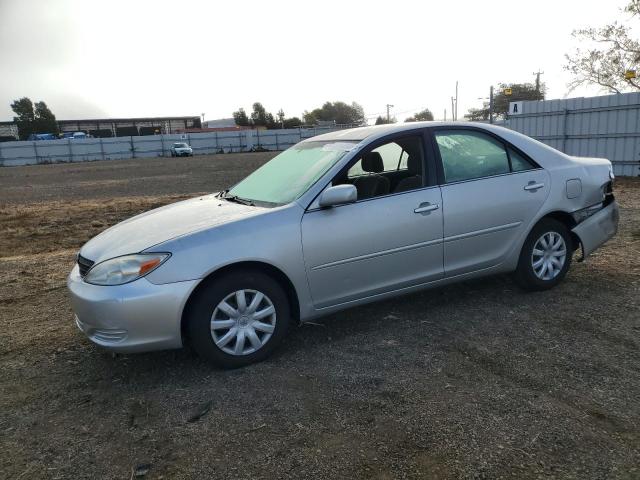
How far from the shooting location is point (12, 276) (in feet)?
20.7

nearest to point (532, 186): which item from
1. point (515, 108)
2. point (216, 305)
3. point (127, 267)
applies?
point (216, 305)

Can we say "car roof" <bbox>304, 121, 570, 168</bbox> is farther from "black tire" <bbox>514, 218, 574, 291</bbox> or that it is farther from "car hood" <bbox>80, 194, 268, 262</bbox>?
"car hood" <bbox>80, 194, 268, 262</bbox>

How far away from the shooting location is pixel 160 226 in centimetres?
393

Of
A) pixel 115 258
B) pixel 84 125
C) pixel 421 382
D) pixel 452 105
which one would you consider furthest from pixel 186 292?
pixel 84 125

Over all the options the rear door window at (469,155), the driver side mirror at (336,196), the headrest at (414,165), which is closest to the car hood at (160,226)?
the driver side mirror at (336,196)

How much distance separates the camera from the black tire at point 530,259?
186 inches

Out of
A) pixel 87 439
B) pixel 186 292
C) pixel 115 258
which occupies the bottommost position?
pixel 87 439

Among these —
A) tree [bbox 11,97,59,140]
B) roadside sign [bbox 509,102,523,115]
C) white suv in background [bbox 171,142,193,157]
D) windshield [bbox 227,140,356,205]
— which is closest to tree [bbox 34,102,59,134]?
tree [bbox 11,97,59,140]

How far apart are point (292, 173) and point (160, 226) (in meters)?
1.17

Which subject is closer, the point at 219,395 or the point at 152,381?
the point at 219,395

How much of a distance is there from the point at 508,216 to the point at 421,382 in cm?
187

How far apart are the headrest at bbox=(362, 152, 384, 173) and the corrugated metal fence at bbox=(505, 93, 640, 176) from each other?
11.8 meters

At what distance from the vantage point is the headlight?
341 centimetres

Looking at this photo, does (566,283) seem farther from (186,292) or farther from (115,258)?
(115,258)
